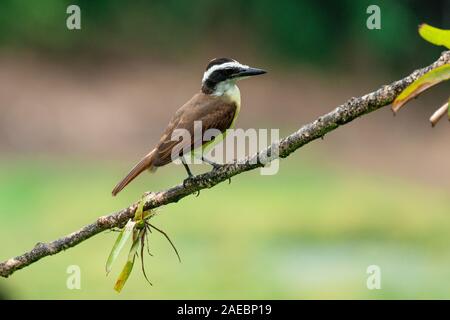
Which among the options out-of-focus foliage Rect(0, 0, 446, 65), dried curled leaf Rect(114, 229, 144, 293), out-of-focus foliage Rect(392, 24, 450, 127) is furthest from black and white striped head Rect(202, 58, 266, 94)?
out-of-focus foliage Rect(0, 0, 446, 65)

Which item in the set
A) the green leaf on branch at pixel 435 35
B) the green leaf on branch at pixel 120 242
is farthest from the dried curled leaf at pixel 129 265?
the green leaf on branch at pixel 435 35

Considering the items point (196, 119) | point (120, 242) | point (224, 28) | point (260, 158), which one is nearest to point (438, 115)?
point (260, 158)

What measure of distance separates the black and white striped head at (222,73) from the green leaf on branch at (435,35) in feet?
5.49

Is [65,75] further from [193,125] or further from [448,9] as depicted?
[193,125]

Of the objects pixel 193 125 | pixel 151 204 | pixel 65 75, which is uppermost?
pixel 65 75

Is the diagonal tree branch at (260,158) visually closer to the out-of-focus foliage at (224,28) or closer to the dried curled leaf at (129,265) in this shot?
the dried curled leaf at (129,265)

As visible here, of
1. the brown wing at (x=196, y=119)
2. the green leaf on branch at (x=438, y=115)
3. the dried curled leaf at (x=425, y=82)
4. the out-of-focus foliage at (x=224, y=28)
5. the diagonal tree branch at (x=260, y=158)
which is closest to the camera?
the green leaf on branch at (x=438, y=115)

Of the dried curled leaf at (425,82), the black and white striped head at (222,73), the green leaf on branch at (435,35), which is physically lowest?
the dried curled leaf at (425,82)

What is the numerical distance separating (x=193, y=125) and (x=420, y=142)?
1314 centimetres

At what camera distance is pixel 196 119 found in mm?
3545

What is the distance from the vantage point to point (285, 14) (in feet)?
53.4

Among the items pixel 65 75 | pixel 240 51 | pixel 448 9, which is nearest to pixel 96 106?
pixel 65 75

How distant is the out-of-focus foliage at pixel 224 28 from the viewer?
1609 centimetres

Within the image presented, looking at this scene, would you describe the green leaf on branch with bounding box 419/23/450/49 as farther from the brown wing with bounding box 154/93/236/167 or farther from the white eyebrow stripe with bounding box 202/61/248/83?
the white eyebrow stripe with bounding box 202/61/248/83
